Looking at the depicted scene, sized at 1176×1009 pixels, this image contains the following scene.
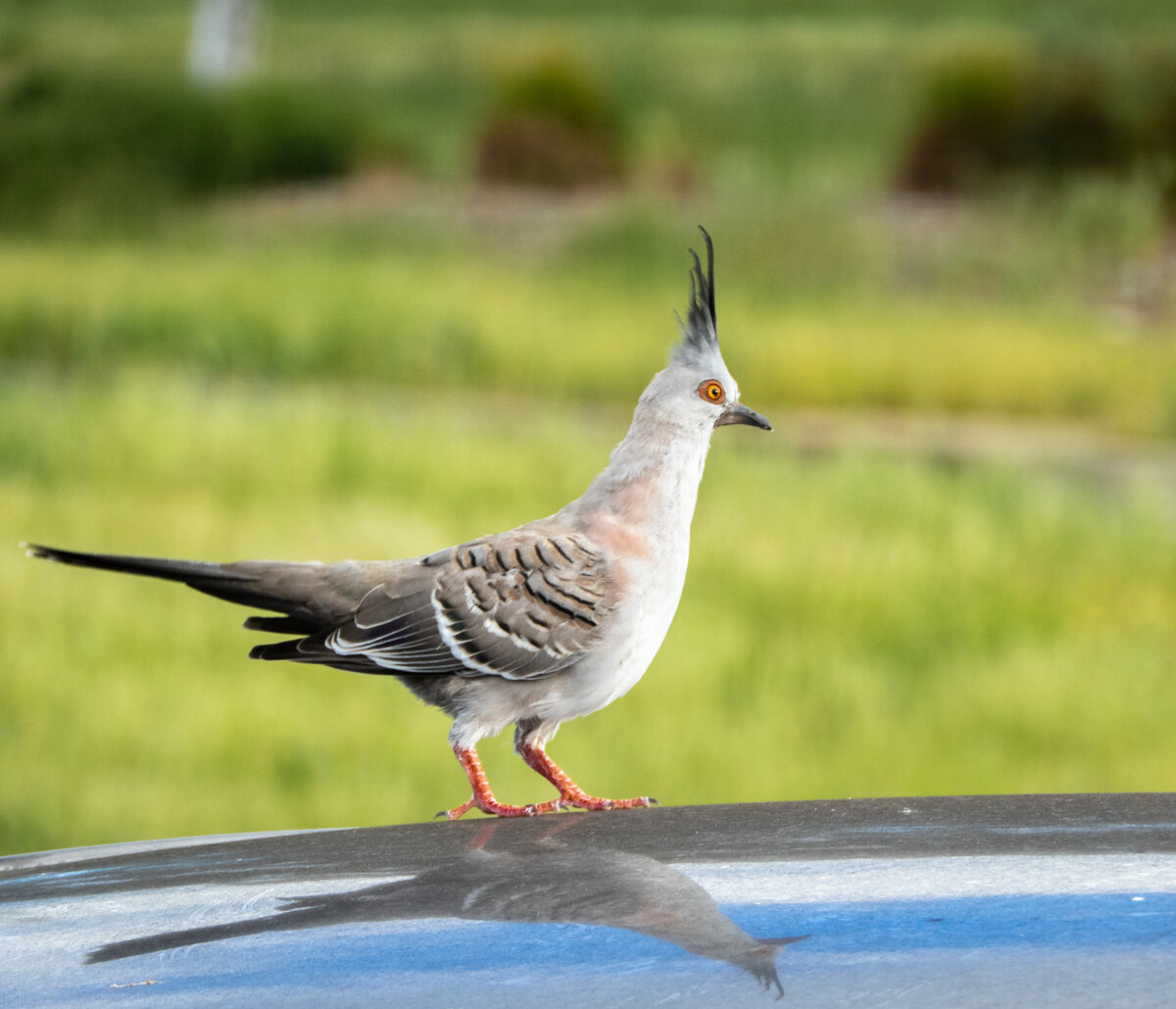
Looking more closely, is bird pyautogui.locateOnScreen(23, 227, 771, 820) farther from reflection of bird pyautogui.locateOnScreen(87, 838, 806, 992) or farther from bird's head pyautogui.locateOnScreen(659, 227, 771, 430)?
reflection of bird pyautogui.locateOnScreen(87, 838, 806, 992)

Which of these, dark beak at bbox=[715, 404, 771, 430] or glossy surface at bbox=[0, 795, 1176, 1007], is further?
dark beak at bbox=[715, 404, 771, 430]

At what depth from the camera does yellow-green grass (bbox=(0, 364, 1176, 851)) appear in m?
5.60

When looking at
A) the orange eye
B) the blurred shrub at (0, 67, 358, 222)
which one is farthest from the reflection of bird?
the blurred shrub at (0, 67, 358, 222)

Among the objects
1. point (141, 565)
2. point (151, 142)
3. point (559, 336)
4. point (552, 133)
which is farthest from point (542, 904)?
point (552, 133)

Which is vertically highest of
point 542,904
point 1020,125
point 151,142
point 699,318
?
point 1020,125

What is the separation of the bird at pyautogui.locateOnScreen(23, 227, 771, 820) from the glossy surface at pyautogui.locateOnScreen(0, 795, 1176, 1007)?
0.58m

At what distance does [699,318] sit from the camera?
2.52 meters

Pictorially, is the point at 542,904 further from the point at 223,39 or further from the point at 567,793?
the point at 223,39

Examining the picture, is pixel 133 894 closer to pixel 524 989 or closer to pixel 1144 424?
pixel 524 989

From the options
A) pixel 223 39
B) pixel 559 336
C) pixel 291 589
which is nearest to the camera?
pixel 291 589

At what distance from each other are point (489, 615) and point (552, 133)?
1787 centimetres

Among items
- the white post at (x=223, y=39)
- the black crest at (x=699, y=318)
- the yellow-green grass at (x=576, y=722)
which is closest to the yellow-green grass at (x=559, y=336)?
the yellow-green grass at (x=576, y=722)

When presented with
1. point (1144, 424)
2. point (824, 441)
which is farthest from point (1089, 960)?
point (1144, 424)

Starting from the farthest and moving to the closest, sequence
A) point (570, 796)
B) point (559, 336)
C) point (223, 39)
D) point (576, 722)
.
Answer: point (223, 39) → point (559, 336) → point (576, 722) → point (570, 796)
